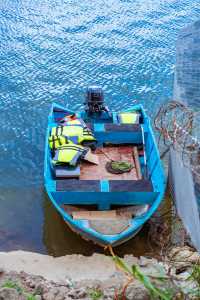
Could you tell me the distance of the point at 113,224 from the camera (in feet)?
25.0

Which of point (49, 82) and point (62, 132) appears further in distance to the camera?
point (49, 82)

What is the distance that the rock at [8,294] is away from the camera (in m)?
4.44

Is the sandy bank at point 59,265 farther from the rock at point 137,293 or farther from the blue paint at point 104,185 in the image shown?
the rock at point 137,293

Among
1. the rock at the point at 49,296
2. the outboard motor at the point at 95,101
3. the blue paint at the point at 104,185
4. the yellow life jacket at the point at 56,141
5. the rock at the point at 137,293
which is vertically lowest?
the rock at the point at 49,296

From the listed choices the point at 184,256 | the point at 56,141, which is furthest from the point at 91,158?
the point at 184,256

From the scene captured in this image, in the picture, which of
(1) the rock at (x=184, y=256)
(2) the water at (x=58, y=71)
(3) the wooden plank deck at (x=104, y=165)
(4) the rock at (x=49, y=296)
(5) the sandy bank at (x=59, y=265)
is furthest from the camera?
(2) the water at (x=58, y=71)

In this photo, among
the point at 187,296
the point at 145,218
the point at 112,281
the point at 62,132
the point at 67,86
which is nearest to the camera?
the point at 187,296

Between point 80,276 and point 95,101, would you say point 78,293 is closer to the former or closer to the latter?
point 80,276

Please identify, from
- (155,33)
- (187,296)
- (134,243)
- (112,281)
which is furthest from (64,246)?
(155,33)

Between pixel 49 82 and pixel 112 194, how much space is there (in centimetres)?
684

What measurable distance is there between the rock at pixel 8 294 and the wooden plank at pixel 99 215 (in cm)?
324

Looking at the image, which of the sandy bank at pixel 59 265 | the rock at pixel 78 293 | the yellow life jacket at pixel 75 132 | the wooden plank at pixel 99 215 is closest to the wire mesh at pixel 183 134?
the rock at pixel 78 293

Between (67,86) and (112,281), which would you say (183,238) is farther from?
(67,86)

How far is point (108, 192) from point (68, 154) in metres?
1.12
